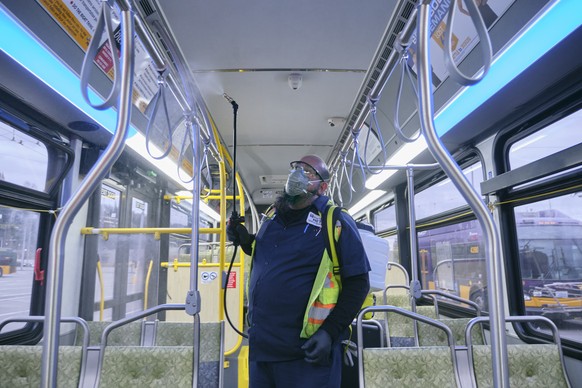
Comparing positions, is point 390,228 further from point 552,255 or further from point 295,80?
point 295,80

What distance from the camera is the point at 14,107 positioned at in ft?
8.04

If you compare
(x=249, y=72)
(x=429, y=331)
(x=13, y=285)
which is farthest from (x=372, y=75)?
(x=13, y=285)

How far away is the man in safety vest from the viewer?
1.57m

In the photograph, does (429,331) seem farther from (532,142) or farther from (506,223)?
(532,142)

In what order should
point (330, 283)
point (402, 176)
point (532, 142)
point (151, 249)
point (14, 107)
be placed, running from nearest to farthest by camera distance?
1. point (330, 283)
2. point (14, 107)
3. point (532, 142)
4. point (151, 249)
5. point (402, 176)

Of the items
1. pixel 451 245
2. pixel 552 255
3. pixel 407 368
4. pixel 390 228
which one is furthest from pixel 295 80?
pixel 390 228

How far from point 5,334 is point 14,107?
58.7 inches

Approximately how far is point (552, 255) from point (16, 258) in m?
3.76

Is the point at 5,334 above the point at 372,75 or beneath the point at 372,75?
beneath

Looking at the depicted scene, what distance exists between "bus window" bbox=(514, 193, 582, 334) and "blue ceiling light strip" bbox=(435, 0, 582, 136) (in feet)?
2.84

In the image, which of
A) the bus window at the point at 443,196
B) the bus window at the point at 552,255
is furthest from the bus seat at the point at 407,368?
the bus window at the point at 443,196

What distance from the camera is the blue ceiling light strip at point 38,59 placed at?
1745 millimetres

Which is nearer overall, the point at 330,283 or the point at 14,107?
the point at 330,283

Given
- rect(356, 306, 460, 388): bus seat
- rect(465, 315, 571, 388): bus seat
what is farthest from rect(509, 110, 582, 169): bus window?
rect(356, 306, 460, 388): bus seat
